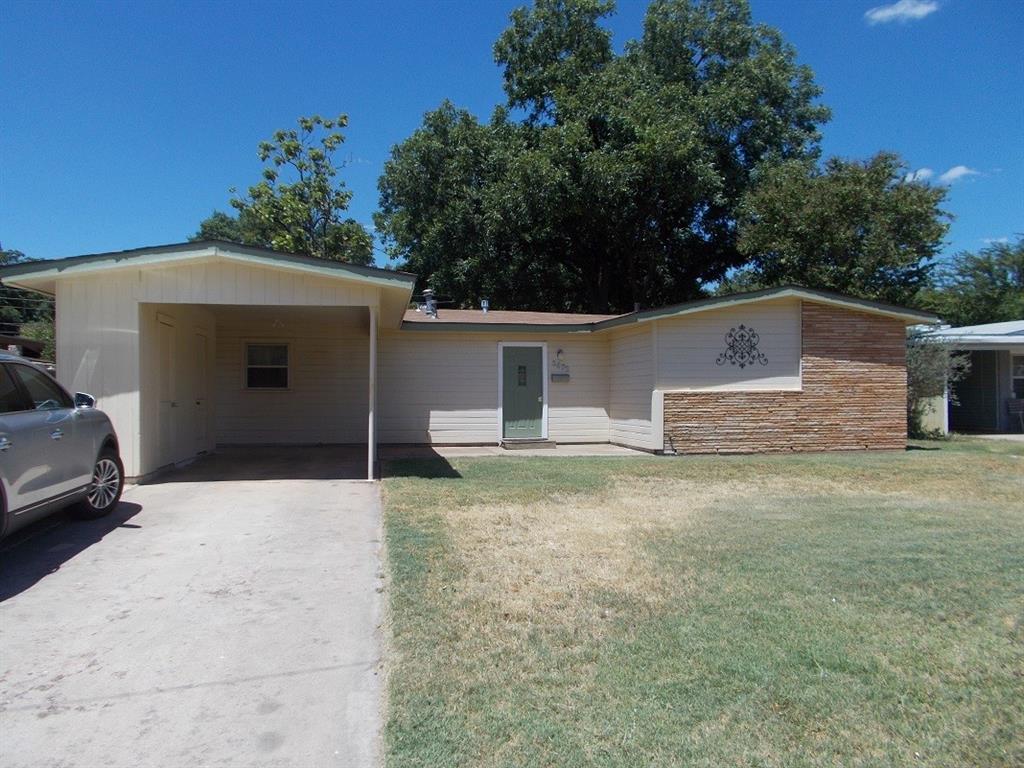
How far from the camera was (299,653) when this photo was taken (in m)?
4.14

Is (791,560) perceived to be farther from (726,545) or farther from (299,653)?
(299,653)

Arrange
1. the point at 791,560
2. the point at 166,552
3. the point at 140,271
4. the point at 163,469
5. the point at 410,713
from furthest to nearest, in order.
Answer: the point at 163,469
the point at 140,271
the point at 166,552
the point at 791,560
the point at 410,713

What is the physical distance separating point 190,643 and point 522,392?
37.9 ft

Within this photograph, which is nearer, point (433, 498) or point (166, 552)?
point (166, 552)

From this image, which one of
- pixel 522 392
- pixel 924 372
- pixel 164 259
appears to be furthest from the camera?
pixel 924 372

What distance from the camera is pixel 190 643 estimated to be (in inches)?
168

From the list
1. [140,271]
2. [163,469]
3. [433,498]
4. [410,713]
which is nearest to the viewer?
[410,713]

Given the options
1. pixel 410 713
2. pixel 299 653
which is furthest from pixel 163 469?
pixel 410 713

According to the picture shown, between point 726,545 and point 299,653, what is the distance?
378 centimetres

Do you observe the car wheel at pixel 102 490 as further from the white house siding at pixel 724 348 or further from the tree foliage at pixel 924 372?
the tree foliage at pixel 924 372

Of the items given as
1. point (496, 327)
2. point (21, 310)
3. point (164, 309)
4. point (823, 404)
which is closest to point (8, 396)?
point (164, 309)

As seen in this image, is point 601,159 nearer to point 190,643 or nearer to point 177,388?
point 177,388

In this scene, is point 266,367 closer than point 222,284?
No

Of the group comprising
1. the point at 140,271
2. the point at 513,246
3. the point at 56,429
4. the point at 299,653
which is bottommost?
the point at 299,653
